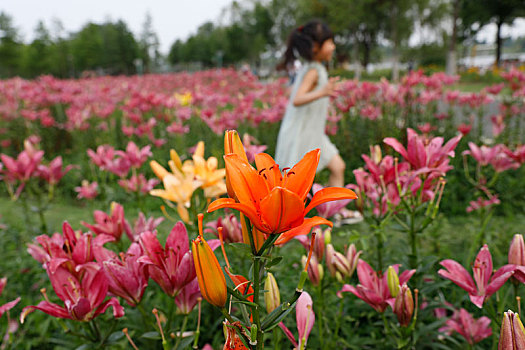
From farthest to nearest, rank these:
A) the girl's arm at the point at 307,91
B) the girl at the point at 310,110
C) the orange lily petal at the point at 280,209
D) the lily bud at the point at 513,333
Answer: the girl at the point at 310,110 < the girl's arm at the point at 307,91 < the lily bud at the point at 513,333 < the orange lily petal at the point at 280,209

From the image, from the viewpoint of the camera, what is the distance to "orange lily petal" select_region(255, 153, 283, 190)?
0.67m

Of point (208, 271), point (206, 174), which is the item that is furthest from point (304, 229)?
point (206, 174)

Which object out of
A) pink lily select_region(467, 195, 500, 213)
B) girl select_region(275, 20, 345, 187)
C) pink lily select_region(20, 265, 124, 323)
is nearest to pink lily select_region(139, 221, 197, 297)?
pink lily select_region(20, 265, 124, 323)

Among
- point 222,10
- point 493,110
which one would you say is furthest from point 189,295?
point 222,10

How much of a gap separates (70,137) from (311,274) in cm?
659

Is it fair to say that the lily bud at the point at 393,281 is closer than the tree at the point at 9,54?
Yes

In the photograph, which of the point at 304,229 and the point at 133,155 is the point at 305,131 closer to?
the point at 133,155

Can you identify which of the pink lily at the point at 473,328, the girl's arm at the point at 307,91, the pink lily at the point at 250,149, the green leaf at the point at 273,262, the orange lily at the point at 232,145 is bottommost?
the pink lily at the point at 473,328

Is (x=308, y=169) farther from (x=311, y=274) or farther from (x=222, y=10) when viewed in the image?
(x=222, y=10)

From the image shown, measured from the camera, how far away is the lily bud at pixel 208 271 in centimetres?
60

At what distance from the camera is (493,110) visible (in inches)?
329

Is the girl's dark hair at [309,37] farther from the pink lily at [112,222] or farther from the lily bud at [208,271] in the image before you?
the lily bud at [208,271]

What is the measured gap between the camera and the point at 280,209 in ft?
1.91

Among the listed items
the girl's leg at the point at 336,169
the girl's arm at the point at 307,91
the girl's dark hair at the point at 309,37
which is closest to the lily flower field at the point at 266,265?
the girl's leg at the point at 336,169
